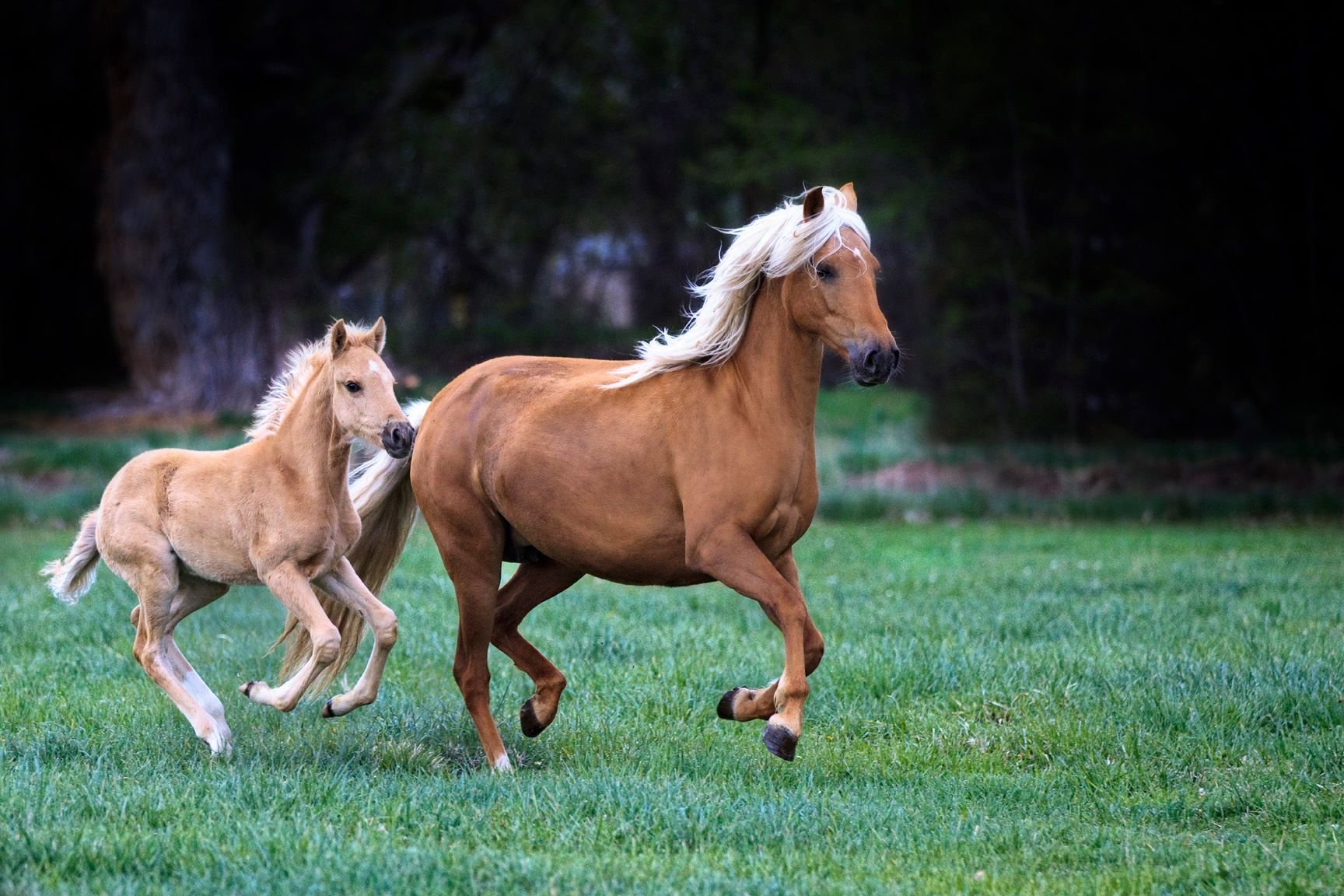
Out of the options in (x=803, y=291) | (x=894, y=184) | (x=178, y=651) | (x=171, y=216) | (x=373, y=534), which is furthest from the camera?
(x=171, y=216)

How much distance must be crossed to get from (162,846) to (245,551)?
164 cm

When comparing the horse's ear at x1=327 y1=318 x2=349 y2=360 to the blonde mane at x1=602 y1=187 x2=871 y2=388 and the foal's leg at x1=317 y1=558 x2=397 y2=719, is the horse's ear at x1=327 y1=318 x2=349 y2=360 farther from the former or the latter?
the blonde mane at x1=602 y1=187 x2=871 y2=388

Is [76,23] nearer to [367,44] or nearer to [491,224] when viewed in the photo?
[367,44]

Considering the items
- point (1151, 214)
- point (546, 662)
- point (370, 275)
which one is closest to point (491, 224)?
point (370, 275)

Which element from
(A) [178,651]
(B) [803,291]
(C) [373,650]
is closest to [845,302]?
(B) [803,291]

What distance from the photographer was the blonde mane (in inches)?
216

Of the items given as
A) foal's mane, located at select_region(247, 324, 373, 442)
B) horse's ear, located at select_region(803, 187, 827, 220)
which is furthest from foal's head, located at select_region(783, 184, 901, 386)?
foal's mane, located at select_region(247, 324, 373, 442)

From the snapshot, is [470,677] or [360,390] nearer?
[360,390]

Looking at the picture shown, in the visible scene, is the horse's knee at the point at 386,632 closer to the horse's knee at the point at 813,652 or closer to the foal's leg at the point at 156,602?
the foal's leg at the point at 156,602

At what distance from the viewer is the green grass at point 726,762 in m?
Answer: 4.35

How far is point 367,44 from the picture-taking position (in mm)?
22141

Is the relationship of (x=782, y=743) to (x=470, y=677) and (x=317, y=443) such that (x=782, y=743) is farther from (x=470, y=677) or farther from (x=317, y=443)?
(x=317, y=443)

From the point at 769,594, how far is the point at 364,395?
1.82m

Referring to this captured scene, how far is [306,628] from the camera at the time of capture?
5.70m
